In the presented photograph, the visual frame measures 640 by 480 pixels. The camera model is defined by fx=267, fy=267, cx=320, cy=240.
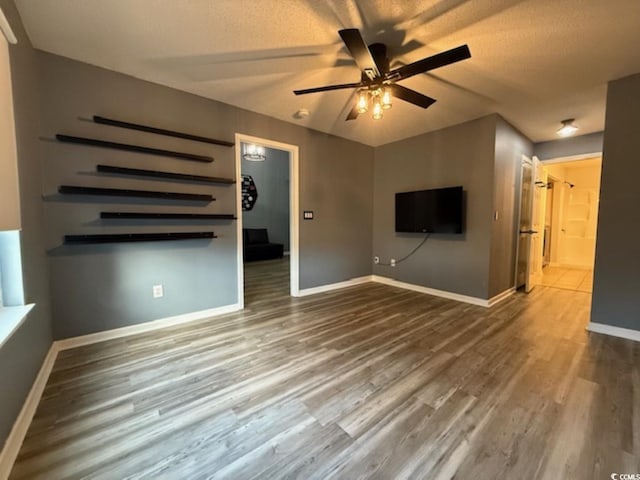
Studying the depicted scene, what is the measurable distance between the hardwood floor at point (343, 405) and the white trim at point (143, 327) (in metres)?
0.10

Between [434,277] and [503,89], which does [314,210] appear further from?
[503,89]

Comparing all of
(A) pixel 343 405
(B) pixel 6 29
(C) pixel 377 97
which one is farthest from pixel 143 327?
(C) pixel 377 97

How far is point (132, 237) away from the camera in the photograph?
2523mm

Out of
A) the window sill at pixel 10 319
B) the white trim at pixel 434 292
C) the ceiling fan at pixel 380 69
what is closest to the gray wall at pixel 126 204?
the window sill at pixel 10 319

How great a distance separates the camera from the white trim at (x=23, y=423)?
3.91ft

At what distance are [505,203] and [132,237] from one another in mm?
4520

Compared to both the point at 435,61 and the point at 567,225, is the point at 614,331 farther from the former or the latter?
the point at 567,225

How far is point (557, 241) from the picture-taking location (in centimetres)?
629

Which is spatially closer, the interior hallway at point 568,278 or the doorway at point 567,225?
the interior hallway at point 568,278

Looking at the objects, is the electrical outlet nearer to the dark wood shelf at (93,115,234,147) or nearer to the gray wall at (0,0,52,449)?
the gray wall at (0,0,52,449)

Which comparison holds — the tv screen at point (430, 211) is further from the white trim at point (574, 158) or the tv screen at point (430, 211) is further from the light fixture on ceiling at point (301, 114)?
the white trim at point (574, 158)

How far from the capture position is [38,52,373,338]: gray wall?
2270 mm

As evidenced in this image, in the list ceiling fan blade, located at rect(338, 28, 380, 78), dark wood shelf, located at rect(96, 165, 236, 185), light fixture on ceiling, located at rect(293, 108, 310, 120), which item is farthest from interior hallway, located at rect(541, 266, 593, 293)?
dark wood shelf, located at rect(96, 165, 236, 185)

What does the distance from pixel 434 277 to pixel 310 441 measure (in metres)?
3.24
